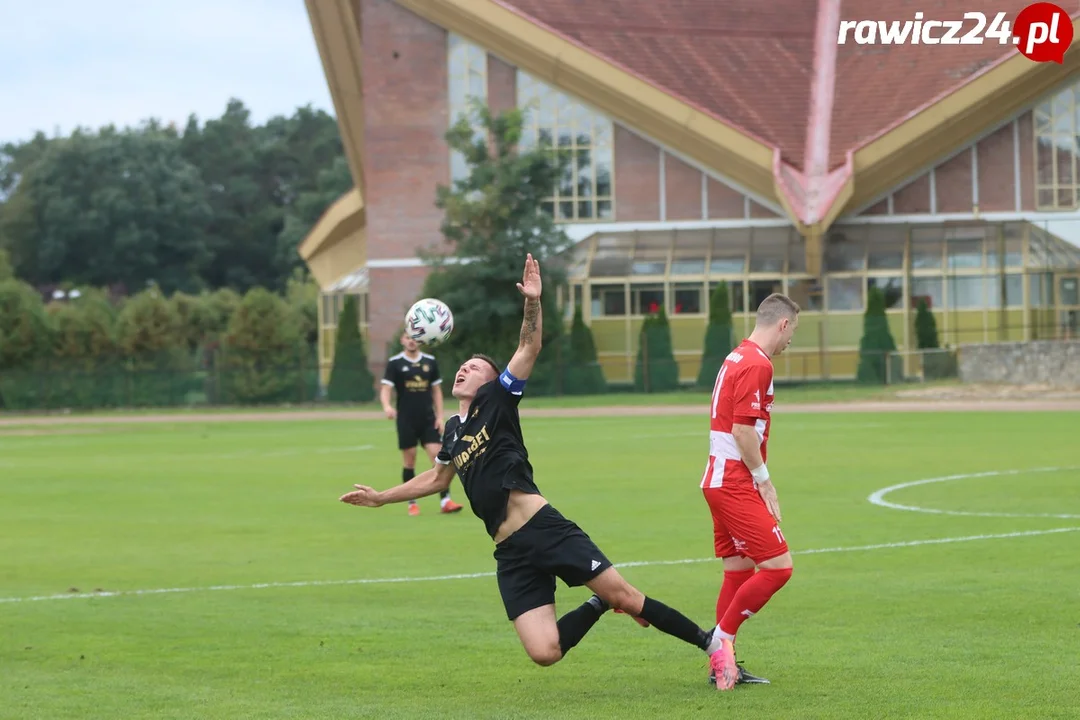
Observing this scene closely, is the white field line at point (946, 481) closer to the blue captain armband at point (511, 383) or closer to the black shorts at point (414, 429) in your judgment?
the black shorts at point (414, 429)

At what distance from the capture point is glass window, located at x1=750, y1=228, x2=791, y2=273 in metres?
54.0

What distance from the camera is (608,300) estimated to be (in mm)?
54844

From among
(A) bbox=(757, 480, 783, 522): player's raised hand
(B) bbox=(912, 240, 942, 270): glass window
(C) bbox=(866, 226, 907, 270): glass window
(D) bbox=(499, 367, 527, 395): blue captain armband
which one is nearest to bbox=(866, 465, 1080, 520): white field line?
(A) bbox=(757, 480, 783, 522): player's raised hand

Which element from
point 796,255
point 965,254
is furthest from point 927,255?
point 796,255

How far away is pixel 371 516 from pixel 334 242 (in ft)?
195

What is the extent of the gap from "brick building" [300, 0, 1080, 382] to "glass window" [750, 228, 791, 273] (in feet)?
0.26

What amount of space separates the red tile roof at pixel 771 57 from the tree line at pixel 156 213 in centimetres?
5899

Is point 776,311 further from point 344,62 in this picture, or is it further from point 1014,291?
point 344,62

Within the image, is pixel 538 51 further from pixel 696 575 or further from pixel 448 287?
pixel 696 575

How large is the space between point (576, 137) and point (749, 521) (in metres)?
48.8

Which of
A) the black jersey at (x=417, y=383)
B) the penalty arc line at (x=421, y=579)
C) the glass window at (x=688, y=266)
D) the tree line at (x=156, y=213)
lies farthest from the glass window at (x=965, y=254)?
the tree line at (x=156, y=213)

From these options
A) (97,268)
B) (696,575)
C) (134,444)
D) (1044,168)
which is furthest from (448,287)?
(97,268)

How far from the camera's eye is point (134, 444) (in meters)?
34.6

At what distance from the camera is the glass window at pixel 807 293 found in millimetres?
53625
